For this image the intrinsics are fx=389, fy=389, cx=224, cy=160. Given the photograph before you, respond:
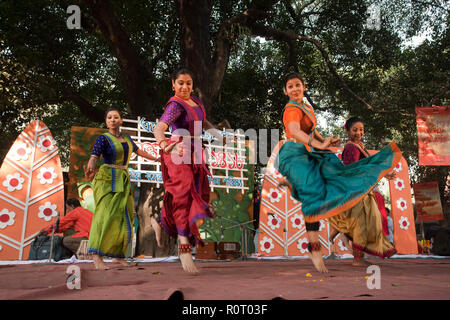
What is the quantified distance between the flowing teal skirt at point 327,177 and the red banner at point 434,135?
628 centimetres

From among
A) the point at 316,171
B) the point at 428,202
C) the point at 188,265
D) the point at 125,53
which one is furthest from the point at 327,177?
the point at 428,202

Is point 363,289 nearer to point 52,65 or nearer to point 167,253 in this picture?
point 167,253

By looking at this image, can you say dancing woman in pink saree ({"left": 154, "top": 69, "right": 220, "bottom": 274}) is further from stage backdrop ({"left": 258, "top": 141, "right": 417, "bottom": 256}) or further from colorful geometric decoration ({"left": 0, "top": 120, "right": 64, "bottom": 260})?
stage backdrop ({"left": 258, "top": 141, "right": 417, "bottom": 256})

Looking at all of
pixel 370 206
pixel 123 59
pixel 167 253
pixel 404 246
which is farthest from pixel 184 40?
pixel 404 246

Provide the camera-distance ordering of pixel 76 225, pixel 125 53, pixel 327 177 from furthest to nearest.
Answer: pixel 125 53
pixel 76 225
pixel 327 177

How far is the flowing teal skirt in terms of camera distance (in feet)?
11.0

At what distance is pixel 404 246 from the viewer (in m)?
8.45

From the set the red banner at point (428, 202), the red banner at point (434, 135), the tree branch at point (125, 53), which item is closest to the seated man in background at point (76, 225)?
the tree branch at point (125, 53)

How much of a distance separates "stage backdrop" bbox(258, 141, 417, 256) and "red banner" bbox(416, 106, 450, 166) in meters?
1.64

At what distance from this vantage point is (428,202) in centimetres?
1273

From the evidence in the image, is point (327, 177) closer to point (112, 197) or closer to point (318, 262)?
point (318, 262)

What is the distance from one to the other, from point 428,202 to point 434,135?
4.48 m

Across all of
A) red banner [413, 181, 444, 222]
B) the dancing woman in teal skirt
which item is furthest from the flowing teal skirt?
red banner [413, 181, 444, 222]

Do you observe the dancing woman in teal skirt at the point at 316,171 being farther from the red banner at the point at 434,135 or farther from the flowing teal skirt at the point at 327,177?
the red banner at the point at 434,135
